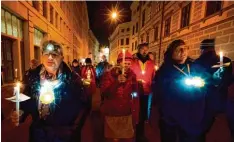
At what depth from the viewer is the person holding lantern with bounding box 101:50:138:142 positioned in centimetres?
329

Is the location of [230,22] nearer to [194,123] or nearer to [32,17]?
[194,123]

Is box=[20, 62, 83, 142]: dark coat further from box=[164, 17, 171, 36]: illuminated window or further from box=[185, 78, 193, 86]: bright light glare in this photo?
box=[164, 17, 171, 36]: illuminated window

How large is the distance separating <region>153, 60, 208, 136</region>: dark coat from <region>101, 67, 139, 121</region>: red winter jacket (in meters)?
0.79

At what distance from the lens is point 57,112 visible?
6.33 ft

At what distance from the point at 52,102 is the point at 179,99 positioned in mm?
1805

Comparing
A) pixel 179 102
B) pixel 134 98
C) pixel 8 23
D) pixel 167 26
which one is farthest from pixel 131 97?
pixel 167 26

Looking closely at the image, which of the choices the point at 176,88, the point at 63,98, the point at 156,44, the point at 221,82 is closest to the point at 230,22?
the point at 221,82

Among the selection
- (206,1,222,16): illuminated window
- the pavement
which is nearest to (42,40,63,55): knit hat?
the pavement

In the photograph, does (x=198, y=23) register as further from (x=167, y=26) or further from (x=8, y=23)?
(x=8, y=23)

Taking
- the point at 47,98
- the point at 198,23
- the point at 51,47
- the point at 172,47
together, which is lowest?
the point at 47,98

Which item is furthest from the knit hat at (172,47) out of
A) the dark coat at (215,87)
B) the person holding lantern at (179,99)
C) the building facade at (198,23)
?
the building facade at (198,23)

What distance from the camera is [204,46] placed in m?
3.92

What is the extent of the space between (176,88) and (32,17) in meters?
9.81

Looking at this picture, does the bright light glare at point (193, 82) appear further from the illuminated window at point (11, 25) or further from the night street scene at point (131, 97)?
the illuminated window at point (11, 25)
